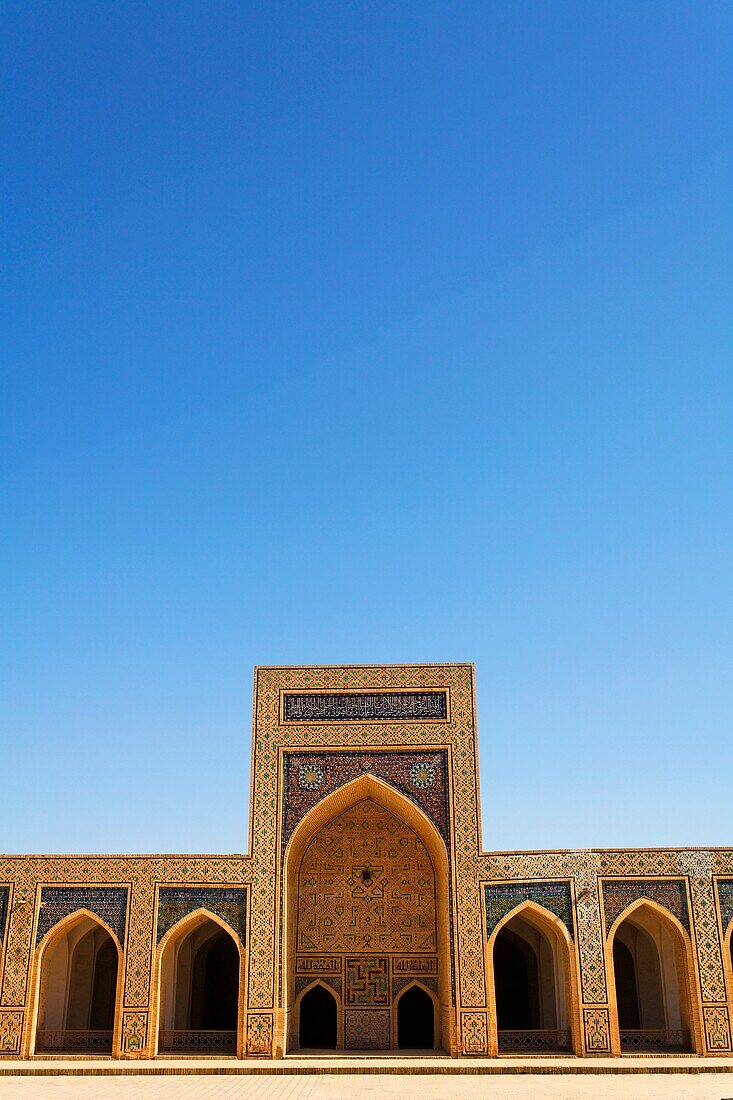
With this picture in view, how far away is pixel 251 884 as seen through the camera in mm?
14156

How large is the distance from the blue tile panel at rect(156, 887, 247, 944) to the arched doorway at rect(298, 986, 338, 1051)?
2.11 meters

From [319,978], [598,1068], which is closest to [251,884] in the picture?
[319,978]

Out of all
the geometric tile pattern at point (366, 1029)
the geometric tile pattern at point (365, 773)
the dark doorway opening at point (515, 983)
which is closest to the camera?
the geometric tile pattern at point (365, 773)

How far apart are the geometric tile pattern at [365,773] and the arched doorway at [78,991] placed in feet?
11.1

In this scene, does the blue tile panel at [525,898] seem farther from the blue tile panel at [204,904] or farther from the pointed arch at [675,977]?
the blue tile panel at [204,904]

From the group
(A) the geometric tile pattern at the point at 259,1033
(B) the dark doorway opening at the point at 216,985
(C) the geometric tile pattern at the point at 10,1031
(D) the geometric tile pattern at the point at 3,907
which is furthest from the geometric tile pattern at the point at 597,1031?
(D) the geometric tile pattern at the point at 3,907

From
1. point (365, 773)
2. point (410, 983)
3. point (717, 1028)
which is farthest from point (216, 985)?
point (717, 1028)

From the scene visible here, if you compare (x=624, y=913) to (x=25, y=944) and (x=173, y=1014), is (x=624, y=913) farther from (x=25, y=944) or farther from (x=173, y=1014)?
(x=25, y=944)

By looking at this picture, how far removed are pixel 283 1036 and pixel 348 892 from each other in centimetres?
246

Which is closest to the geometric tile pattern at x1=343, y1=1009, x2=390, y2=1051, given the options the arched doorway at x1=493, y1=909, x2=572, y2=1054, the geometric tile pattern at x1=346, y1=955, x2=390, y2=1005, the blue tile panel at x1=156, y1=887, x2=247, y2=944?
the geometric tile pattern at x1=346, y1=955, x2=390, y2=1005

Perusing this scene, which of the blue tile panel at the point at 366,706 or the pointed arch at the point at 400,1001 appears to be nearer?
the pointed arch at the point at 400,1001

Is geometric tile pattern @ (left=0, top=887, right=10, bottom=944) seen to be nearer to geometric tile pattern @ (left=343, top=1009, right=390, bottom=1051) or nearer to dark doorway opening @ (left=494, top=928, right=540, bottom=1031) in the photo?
geometric tile pattern @ (left=343, top=1009, right=390, bottom=1051)

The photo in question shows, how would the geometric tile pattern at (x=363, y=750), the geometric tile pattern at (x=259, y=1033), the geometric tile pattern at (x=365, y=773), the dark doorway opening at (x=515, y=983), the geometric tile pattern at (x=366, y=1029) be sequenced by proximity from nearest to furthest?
the geometric tile pattern at (x=259, y=1033) → the geometric tile pattern at (x=363, y=750) → the geometric tile pattern at (x=365, y=773) → the geometric tile pattern at (x=366, y=1029) → the dark doorway opening at (x=515, y=983)

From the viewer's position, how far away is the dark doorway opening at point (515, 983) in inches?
647
